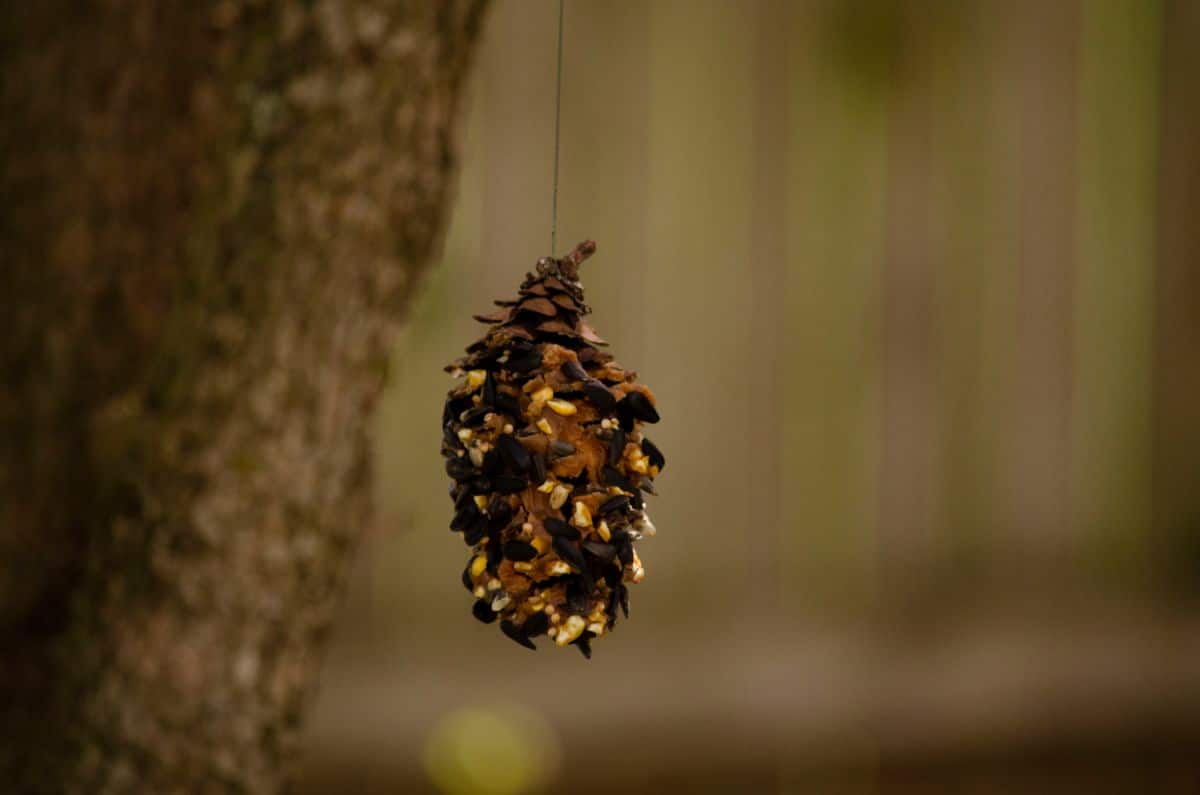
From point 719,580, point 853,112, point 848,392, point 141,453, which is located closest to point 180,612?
point 141,453

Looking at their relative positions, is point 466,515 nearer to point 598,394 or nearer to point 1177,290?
point 598,394


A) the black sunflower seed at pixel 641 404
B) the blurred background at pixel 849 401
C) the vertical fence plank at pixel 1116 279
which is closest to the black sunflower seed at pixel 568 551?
the black sunflower seed at pixel 641 404

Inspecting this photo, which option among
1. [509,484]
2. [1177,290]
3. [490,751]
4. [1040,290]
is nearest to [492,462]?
[509,484]

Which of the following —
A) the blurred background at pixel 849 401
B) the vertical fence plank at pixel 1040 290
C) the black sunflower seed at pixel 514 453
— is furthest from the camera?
the vertical fence plank at pixel 1040 290

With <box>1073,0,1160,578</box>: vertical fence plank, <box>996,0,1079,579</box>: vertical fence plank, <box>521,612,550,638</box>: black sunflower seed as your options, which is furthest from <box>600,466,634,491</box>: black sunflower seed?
<box>1073,0,1160,578</box>: vertical fence plank

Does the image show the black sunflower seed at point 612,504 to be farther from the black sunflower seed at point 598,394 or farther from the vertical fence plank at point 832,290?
the vertical fence plank at point 832,290

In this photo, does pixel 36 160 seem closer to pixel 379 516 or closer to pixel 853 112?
pixel 379 516

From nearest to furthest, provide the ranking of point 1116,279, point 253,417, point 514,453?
1. point 514,453
2. point 253,417
3. point 1116,279
